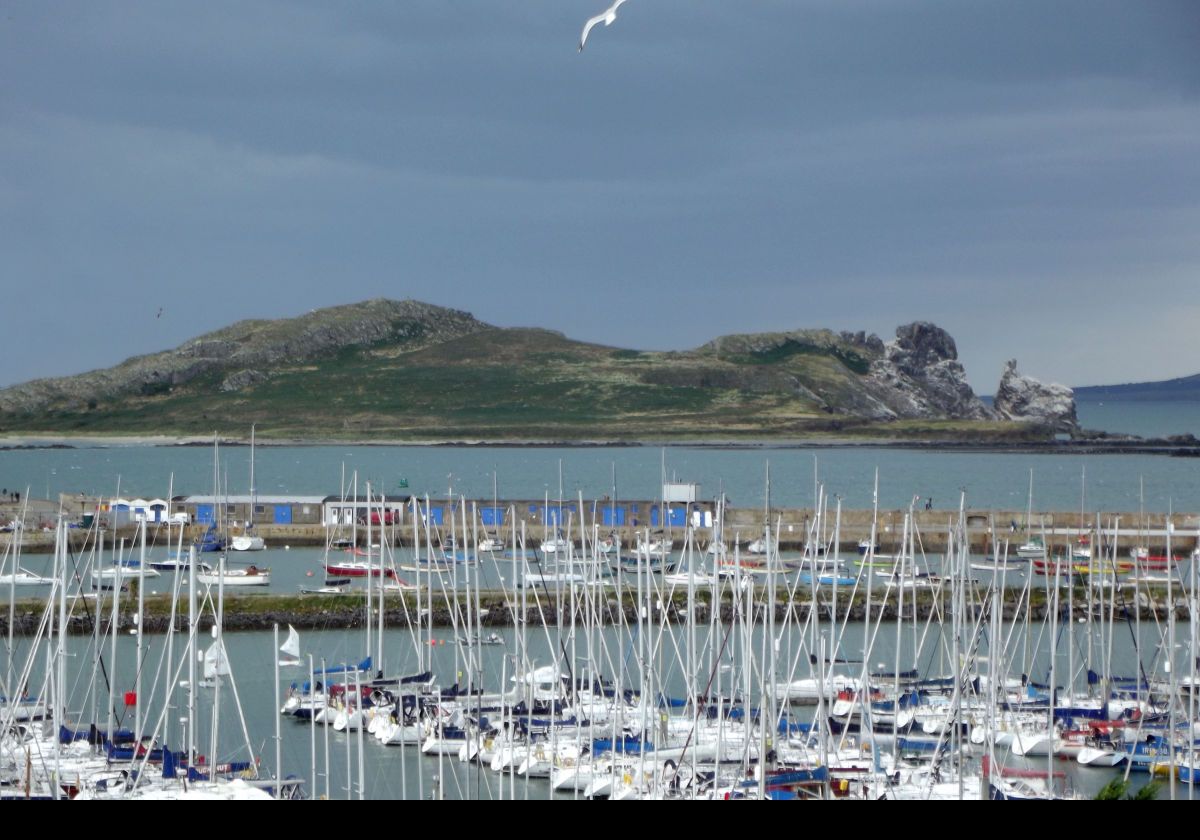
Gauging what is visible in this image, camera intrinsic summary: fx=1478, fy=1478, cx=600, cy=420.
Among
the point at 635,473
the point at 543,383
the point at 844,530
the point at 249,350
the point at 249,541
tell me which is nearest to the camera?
the point at 249,541

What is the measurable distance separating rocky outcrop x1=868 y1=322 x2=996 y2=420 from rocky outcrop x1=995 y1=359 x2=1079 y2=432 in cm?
133

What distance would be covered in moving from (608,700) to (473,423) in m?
60.8

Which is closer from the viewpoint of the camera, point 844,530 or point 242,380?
point 844,530

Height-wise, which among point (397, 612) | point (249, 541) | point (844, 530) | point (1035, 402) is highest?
point (1035, 402)

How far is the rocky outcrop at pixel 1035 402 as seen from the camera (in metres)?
Answer: 74.7

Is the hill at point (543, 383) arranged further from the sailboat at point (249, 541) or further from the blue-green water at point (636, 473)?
the sailboat at point (249, 541)

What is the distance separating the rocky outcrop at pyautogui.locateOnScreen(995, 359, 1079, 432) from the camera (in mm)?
74688

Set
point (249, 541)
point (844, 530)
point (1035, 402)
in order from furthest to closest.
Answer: point (1035, 402)
point (844, 530)
point (249, 541)

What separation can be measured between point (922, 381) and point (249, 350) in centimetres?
3377

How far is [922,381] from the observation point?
75.9m

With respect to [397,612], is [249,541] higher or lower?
higher

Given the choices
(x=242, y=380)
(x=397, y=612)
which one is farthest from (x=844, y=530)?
(x=242, y=380)

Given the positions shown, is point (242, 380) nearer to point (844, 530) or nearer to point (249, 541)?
point (249, 541)
